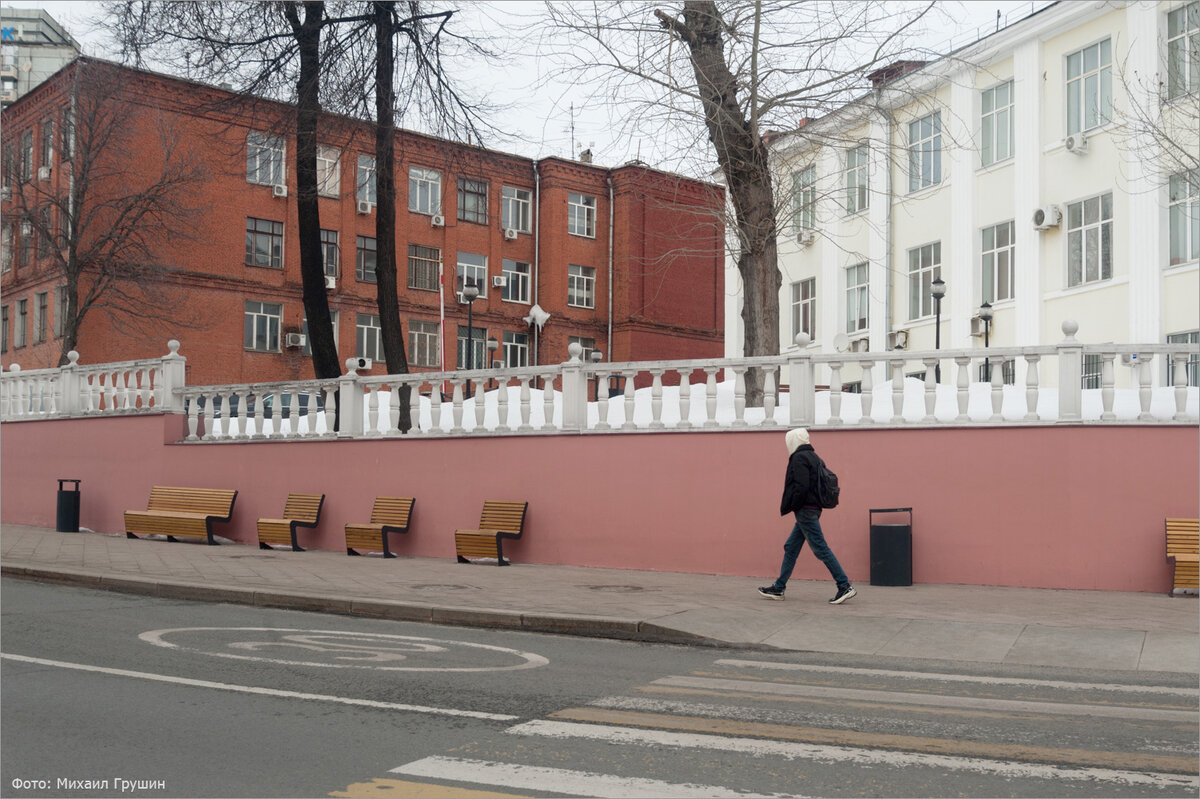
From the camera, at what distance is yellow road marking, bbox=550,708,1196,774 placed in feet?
19.3

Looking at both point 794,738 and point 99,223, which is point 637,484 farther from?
point 99,223

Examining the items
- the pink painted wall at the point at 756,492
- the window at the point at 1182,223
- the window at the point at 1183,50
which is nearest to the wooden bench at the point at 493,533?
the pink painted wall at the point at 756,492

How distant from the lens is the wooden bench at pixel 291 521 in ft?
57.9

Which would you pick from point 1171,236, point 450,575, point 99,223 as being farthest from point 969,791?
point 99,223

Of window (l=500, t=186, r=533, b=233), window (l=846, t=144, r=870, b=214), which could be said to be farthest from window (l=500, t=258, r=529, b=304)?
window (l=846, t=144, r=870, b=214)

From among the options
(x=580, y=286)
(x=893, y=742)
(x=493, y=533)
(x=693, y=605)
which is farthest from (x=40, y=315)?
(x=893, y=742)

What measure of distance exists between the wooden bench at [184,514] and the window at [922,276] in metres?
21.6

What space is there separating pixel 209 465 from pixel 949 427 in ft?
39.9

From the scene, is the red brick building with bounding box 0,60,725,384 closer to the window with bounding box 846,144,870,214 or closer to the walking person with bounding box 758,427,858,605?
the window with bounding box 846,144,870,214

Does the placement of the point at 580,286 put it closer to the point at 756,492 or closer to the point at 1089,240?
the point at 1089,240

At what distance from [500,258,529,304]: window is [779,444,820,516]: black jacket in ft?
128

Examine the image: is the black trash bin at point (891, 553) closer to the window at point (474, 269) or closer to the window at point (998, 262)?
the window at point (998, 262)

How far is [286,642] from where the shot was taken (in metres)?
9.51

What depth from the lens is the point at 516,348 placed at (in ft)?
167
